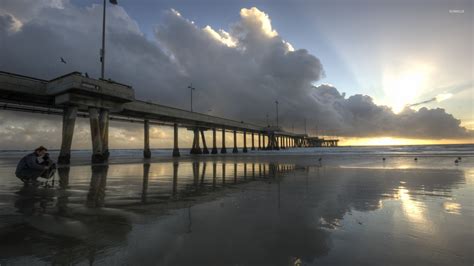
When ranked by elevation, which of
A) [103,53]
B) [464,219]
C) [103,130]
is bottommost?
[464,219]

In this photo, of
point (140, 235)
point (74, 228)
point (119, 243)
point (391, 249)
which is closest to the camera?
point (391, 249)

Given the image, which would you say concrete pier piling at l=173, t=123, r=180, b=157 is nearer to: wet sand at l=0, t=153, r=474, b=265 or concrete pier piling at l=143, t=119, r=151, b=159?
concrete pier piling at l=143, t=119, r=151, b=159

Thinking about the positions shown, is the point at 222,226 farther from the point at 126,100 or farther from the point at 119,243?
the point at 126,100

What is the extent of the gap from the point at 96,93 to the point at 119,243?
26.0 meters

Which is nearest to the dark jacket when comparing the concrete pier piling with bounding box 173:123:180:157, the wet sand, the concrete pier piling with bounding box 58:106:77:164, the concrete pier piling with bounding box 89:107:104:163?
the wet sand

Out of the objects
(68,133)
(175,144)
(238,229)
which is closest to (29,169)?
(238,229)

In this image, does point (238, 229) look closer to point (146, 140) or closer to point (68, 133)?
point (68, 133)

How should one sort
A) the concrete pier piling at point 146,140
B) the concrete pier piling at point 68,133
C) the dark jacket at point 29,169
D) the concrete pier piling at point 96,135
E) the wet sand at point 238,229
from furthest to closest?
the concrete pier piling at point 146,140, the concrete pier piling at point 96,135, the concrete pier piling at point 68,133, the dark jacket at point 29,169, the wet sand at point 238,229

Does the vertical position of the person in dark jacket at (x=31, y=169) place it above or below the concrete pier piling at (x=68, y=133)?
below

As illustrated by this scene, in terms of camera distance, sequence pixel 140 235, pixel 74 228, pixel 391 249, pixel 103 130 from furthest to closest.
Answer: pixel 103 130 → pixel 74 228 → pixel 140 235 → pixel 391 249

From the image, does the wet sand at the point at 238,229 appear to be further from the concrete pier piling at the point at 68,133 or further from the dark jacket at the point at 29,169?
the concrete pier piling at the point at 68,133

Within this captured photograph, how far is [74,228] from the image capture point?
4.84m

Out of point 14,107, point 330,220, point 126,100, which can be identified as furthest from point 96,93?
point 330,220

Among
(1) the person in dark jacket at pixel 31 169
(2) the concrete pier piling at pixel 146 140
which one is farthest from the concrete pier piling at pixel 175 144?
(1) the person in dark jacket at pixel 31 169
